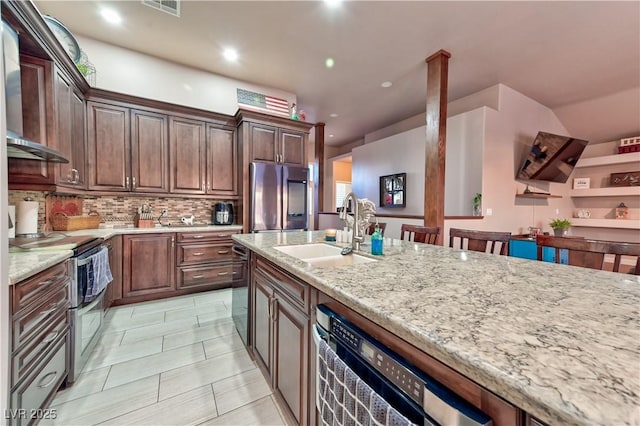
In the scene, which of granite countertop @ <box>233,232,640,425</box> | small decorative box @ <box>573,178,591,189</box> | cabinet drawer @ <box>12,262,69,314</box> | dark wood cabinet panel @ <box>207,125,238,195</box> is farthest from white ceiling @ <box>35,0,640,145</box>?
granite countertop @ <box>233,232,640,425</box>

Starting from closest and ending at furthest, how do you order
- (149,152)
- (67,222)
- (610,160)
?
(67,222) → (149,152) → (610,160)

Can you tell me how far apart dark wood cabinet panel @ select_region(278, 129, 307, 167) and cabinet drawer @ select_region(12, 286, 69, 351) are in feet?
9.04

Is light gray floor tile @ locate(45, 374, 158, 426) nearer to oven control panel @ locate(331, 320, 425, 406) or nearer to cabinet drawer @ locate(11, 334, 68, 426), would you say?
cabinet drawer @ locate(11, 334, 68, 426)

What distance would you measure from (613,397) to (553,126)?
6576mm

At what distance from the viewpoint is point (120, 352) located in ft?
6.41

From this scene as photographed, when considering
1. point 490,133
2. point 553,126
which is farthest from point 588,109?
point 490,133

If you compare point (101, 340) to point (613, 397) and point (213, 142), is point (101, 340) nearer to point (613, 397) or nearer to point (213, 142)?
point (213, 142)

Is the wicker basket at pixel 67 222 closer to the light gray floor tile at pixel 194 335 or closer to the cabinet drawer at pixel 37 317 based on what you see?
the cabinet drawer at pixel 37 317

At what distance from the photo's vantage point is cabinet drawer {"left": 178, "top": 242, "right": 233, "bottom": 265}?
3.09 metres

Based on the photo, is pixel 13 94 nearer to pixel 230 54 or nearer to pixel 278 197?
pixel 230 54

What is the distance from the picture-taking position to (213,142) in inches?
137

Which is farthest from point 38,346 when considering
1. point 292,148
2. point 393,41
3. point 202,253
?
point 393,41

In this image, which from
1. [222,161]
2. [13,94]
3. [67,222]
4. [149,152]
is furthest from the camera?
[222,161]

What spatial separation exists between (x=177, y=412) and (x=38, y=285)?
3.26 feet
